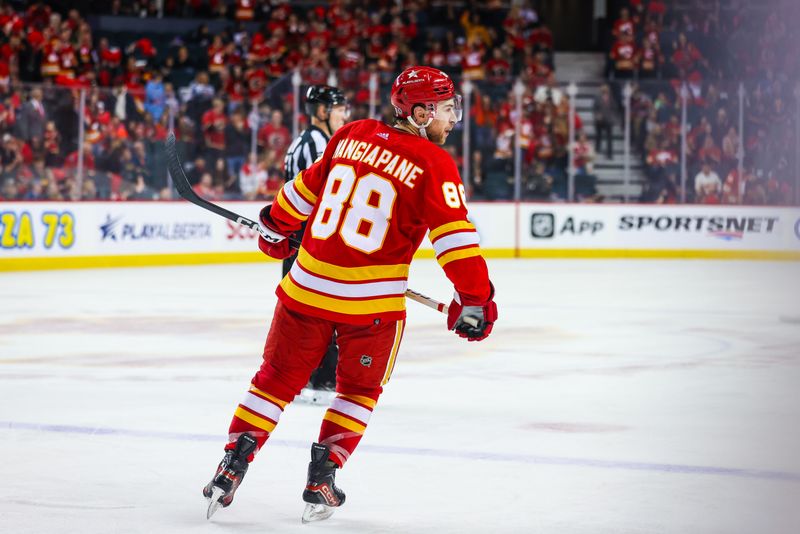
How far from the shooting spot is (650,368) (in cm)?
764

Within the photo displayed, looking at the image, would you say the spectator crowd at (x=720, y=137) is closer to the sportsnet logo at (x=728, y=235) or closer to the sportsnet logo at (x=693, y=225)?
the sportsnet logo at (x=693, y=225)

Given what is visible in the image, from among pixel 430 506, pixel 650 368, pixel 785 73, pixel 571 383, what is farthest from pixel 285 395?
pixel 785 73

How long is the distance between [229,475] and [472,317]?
855 millimetres

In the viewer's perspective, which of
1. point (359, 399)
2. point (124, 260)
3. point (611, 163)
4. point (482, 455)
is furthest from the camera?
point (611, 163)

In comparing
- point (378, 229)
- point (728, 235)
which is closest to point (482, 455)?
point (378, 229)

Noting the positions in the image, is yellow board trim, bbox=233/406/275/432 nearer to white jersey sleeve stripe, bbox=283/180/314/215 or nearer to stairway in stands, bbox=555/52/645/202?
white jersey sleeve stripe, bbox=283/180/314/215

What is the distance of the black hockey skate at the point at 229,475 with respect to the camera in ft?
13.0

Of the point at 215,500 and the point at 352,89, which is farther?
the point at 352,89

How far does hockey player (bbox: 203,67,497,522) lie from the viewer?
396 centimetres

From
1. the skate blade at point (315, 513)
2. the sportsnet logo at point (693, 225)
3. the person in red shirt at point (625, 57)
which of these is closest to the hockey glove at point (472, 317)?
the skate blade at point (315, 513)

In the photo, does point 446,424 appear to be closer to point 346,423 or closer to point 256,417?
point 346,423

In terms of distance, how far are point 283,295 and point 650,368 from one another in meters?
3.94

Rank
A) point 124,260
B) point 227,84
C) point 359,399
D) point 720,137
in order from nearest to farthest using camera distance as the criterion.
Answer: point 359,399 → point 124,260 → point 720,137 → point 227,84

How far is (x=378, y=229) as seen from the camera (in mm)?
4016
